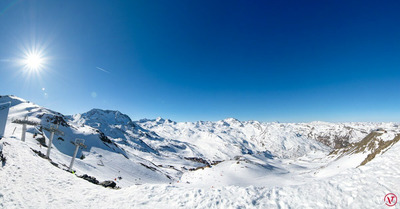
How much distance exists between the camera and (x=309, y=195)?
35.0 ft

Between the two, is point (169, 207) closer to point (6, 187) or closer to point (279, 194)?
point (279, 194)

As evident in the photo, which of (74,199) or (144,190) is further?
(144,190)

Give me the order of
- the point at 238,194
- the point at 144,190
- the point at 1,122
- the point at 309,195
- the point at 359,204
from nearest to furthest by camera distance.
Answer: the point at 359,204 → the point at 309,195 → the point at 238,194 → the point at 144,190 → the point at 1,122

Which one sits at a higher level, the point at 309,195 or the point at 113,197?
the point at 309,195

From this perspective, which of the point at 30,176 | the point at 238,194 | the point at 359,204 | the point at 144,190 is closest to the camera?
the point at 359,204

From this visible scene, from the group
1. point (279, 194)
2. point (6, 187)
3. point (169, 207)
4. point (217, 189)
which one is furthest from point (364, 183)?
point (6, 187)

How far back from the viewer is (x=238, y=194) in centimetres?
1170

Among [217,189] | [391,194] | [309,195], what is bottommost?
[217,189]

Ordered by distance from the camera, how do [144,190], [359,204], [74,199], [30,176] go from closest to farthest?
[359,204] → [74,199] → [144,190] → [30,176]

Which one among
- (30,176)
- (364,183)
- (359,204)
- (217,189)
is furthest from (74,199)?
(364,183)

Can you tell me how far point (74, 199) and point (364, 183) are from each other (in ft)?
71.0

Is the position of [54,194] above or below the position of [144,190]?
below

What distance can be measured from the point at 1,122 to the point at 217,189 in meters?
39.0

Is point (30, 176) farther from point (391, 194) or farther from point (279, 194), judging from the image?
point (391, 194)
